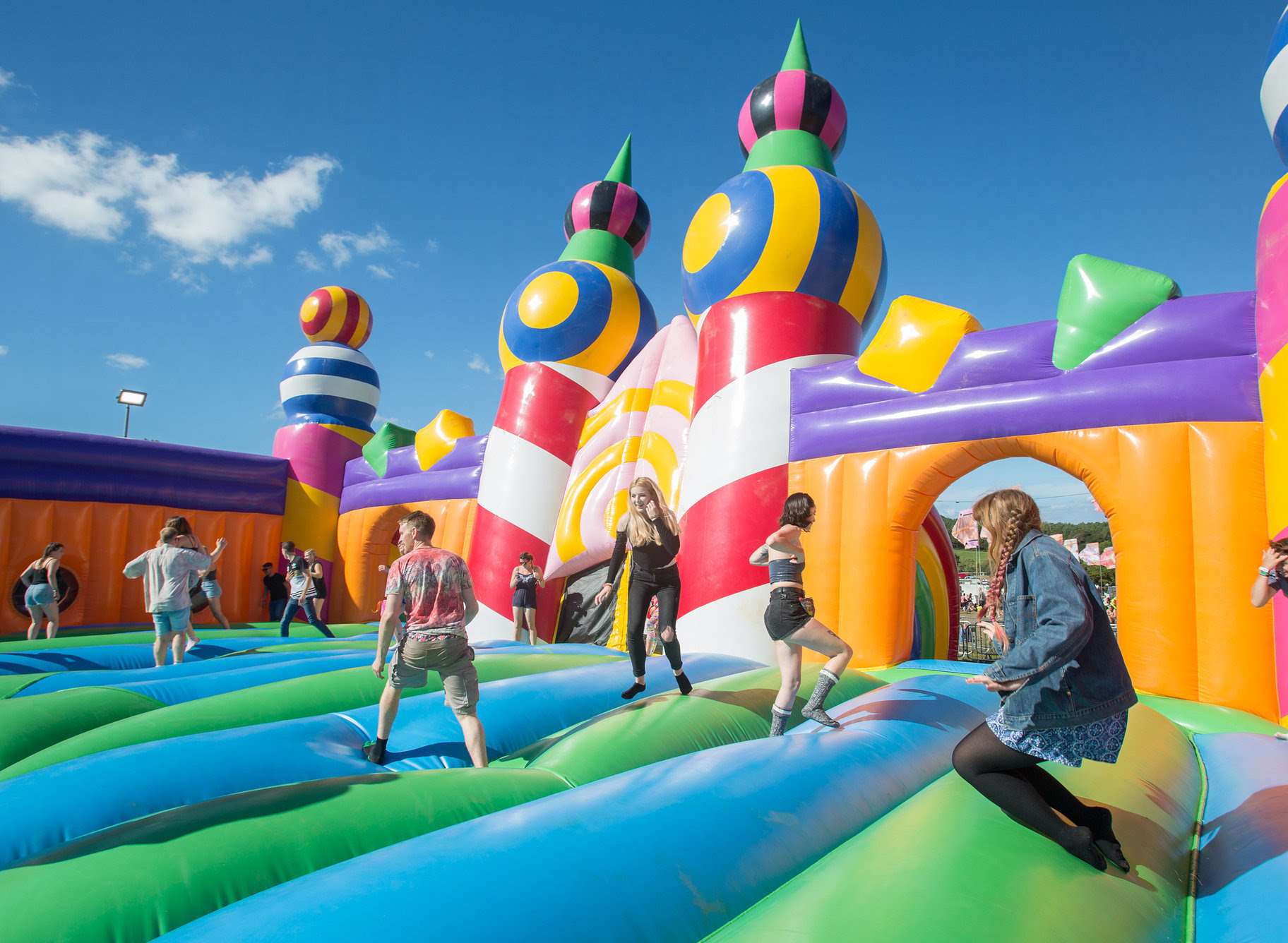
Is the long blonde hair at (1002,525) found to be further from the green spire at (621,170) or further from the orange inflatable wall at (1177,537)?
the green spire at (621,170)

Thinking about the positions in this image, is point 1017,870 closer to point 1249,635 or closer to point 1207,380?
point 1249,635

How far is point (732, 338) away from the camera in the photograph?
604cm

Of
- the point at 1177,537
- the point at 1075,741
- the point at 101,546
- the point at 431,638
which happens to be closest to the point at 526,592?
the point at 431,638

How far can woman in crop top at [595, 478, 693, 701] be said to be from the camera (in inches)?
138

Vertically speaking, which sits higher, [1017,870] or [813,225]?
[813,225]

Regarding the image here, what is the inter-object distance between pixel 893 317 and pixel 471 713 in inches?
162

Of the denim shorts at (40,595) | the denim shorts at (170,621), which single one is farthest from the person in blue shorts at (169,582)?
the denim shorts at (40,595)

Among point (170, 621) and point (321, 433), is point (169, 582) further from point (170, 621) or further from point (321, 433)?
point (321, 433)

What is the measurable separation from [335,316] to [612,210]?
4.64m

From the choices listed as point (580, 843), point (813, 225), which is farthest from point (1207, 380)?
point (580, 843)

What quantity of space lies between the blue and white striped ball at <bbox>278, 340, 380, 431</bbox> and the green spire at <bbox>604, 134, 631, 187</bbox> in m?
4.63

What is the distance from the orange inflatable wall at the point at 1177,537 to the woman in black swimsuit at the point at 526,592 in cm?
298

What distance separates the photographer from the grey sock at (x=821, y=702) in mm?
2945

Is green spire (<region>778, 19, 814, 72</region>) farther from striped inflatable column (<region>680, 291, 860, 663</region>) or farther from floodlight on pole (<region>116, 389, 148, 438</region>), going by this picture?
floodlight on pole (<region>116, 389, 148, 438</region>)
